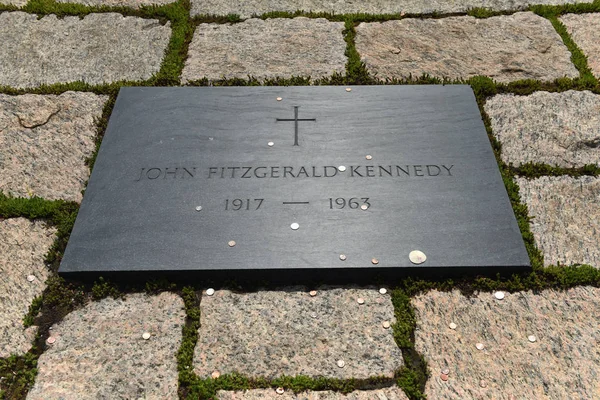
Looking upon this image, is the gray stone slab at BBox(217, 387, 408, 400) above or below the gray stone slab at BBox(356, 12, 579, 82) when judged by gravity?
below

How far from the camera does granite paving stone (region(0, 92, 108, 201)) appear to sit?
241cm

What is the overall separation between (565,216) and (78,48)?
281 centimetres

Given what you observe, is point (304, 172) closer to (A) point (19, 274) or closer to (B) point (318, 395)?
(B) point (318, 395)

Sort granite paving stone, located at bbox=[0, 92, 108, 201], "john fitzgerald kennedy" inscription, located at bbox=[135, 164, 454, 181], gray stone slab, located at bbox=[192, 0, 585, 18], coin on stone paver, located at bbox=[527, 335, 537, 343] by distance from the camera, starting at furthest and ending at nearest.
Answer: gray stone slab, located at bbox=[192, 0, 585, 18] → granite paving stone, located at bbox=[0, 92, 108, 201] → "john fitzgerald kennedy" inscription, located at bbox=[135, 164, 454, 181] → coin on stone paver, located at bbox=[527, 335, 537, 343]

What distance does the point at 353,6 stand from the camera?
A: 3.50 m

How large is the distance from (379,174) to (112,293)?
1.18m

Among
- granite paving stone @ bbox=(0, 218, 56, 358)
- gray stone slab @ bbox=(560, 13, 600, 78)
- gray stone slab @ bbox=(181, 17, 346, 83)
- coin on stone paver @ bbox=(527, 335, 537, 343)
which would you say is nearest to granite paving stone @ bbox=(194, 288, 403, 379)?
coin on stone paver @ bbox=(527, 335, 537, 343)

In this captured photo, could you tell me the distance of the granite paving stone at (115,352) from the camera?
69.9 inches

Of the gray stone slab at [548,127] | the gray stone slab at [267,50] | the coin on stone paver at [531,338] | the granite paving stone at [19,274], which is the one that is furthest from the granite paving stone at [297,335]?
the gray stone slab at [267,50]

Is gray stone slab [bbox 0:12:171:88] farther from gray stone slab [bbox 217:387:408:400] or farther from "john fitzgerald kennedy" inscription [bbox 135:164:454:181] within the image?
gray stone slab [bbox 217:387:408:400]

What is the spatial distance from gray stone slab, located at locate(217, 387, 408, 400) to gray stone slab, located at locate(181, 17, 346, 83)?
178cm

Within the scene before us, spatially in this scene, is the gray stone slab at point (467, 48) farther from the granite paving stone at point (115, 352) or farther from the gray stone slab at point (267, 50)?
the granite paving stone at point (115, 352)

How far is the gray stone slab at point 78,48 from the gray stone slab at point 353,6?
38 cm

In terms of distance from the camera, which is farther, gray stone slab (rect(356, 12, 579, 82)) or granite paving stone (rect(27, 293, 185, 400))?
gray stone slab (rect(356, 12, 579, 82))
